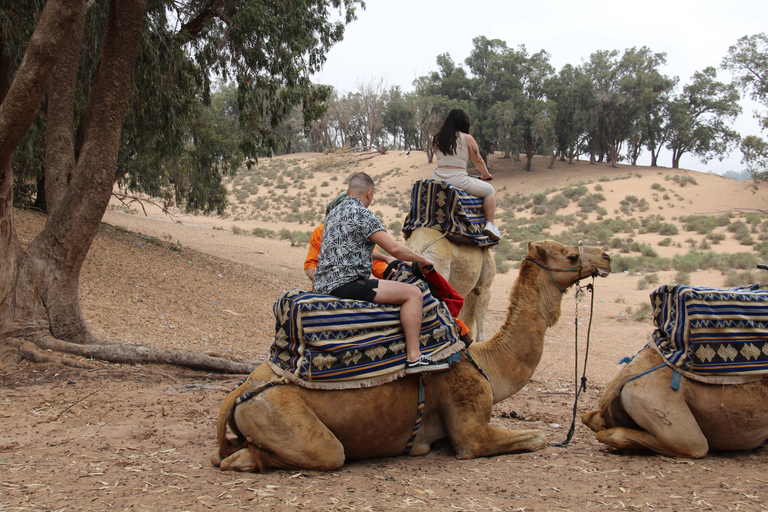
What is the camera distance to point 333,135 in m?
74.7

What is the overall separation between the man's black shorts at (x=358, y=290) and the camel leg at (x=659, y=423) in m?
1.98

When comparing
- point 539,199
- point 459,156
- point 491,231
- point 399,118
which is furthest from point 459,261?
point 399,118

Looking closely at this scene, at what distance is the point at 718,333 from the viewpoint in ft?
12.8

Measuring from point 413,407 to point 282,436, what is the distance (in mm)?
923

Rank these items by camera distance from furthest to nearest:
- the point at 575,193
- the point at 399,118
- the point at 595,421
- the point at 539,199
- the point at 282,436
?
the point at 399,118 < the point at 575,193 < the point at 539,199 < the point at 595,421 < the point at 282,436

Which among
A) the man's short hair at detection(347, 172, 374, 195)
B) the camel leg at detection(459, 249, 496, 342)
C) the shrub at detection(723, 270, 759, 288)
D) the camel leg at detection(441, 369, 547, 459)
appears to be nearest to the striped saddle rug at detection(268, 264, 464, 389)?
the camel leg at detection(441, 369, 547, 459)

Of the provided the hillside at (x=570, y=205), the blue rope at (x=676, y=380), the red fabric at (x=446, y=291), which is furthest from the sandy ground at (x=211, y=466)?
the hillside at (x=570, y=205)

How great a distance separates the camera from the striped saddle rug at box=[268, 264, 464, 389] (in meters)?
3.63

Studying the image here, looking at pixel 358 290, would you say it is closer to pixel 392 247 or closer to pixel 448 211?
pixel 392 247

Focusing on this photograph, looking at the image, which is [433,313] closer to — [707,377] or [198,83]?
[707,377]

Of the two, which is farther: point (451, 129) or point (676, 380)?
point (451, 129)

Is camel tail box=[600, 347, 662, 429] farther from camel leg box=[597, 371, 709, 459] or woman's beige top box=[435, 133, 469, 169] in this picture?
woman's beige top box=[435, 133, 469, 169]

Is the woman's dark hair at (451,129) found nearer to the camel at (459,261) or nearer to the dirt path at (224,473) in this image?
the camel at (459,261)

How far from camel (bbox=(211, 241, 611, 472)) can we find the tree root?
9.48 feet
